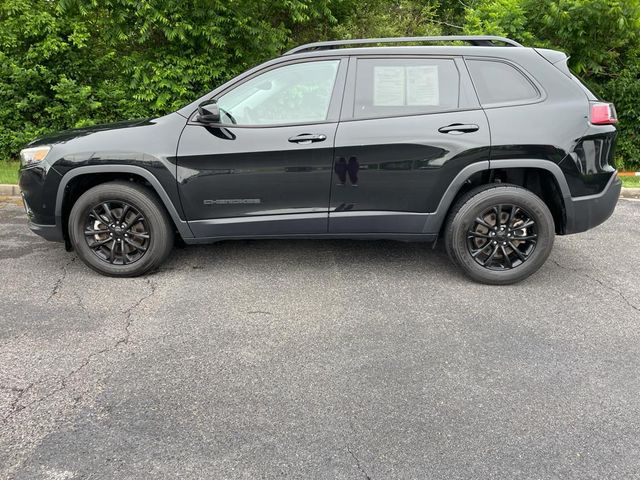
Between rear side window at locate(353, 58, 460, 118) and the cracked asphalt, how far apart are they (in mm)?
1345

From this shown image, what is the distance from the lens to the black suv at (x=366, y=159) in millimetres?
3963

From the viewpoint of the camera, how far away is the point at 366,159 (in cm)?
400

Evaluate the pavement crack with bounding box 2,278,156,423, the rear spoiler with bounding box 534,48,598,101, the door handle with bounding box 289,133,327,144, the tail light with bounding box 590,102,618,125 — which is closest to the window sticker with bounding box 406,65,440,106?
the door handle with bounding box 289,133,327,144

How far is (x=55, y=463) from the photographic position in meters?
2.30

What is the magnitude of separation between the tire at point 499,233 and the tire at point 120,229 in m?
2.32

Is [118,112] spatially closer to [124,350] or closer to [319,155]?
[319,155]

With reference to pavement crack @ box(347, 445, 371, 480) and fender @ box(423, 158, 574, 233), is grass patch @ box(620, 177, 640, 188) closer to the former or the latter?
fender @ box(423, 158, 574, 233)

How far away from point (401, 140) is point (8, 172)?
6226mm

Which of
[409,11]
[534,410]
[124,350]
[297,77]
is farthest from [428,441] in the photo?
[409,11]

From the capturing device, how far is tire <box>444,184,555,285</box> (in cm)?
405

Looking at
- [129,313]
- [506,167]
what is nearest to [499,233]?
[506,167]

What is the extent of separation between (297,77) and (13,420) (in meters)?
2.99

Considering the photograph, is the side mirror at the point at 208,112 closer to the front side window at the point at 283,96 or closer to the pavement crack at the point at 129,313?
the front side window at the point at 283,96

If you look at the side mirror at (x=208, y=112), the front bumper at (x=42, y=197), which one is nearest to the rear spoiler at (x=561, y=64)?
the side mirror at (x=208, y=112)
